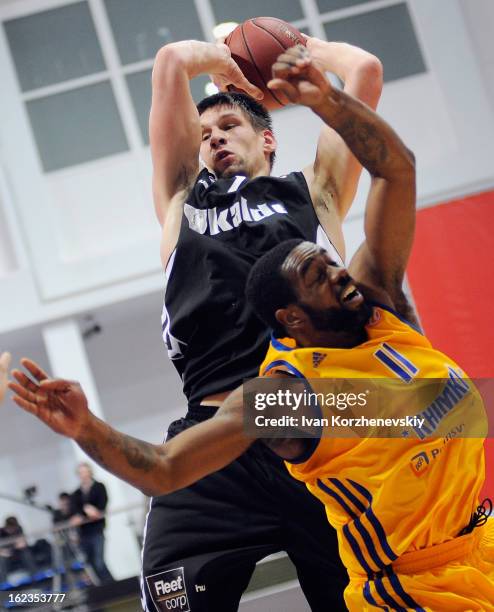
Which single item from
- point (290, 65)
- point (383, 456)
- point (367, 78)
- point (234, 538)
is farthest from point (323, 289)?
point (367, 78)

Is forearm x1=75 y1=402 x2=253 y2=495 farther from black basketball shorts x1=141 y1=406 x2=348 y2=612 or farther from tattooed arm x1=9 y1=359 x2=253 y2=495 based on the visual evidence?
black basketball shorts x1=141 y1=406 x2=348 y2=612

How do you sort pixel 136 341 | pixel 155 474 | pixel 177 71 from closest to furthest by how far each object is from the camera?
pixel 155 474, pixel 177 71, pixel 136 341

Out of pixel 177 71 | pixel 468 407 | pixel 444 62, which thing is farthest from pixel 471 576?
pixel 444 62

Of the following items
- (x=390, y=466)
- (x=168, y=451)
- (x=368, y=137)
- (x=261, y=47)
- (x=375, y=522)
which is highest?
(x=261, y=47)

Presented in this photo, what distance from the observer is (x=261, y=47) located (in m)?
3.78

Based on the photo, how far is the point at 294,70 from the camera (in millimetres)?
2396

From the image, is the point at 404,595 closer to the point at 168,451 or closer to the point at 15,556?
the point at 168,451

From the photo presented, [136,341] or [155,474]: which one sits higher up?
[155,474]

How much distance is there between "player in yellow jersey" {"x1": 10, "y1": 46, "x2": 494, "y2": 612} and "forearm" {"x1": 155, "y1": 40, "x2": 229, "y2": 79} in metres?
1.02

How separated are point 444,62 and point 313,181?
28.8 feet

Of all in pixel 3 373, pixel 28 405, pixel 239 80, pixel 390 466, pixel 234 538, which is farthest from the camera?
pixel 239 80

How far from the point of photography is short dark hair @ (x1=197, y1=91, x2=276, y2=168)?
3677 millimetres

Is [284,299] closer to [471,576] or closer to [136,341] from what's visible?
[471,576]

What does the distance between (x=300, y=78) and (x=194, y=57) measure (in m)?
1.11
